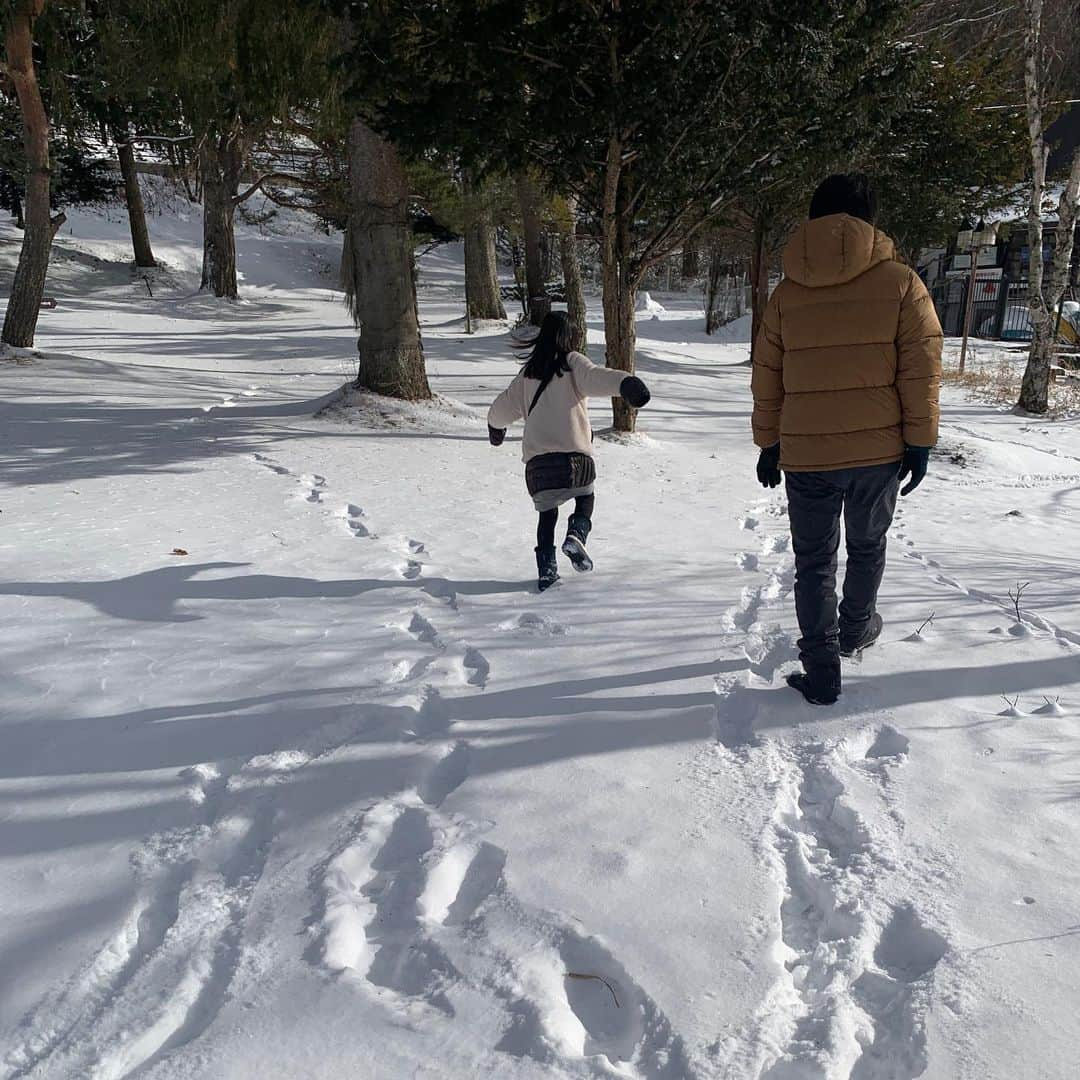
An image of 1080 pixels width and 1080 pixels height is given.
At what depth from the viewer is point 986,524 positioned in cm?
696

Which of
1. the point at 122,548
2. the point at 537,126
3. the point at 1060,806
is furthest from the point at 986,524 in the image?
the point at 122,548

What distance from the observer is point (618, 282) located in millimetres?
9578

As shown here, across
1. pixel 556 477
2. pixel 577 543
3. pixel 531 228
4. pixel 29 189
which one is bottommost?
pixel 577 543

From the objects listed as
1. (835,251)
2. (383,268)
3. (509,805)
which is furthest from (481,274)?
(509,805)

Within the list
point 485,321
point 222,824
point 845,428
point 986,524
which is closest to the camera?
point 222,824

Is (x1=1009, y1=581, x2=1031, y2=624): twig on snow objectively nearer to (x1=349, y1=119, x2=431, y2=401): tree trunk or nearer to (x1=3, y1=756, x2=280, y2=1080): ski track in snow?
(x1=3, y1=756, x2=280, y2=1080): ski track in snow

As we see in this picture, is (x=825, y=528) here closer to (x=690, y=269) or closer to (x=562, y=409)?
(x=562, y=409)

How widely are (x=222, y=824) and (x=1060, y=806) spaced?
100 inches

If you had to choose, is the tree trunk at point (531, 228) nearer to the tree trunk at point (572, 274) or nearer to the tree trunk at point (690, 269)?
the tree trunk at point (572, 274)

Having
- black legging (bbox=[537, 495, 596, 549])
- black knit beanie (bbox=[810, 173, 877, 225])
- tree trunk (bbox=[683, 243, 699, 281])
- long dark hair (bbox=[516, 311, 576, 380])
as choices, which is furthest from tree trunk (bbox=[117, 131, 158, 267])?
black knit beanie (bbox=[810, 173, 877, 225])

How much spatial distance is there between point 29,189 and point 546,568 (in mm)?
11064

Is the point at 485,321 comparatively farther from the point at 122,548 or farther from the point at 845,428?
the point at 845,428

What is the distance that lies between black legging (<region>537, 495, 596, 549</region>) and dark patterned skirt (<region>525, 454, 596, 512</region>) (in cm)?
5

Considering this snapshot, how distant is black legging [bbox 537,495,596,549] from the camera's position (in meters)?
5.02
